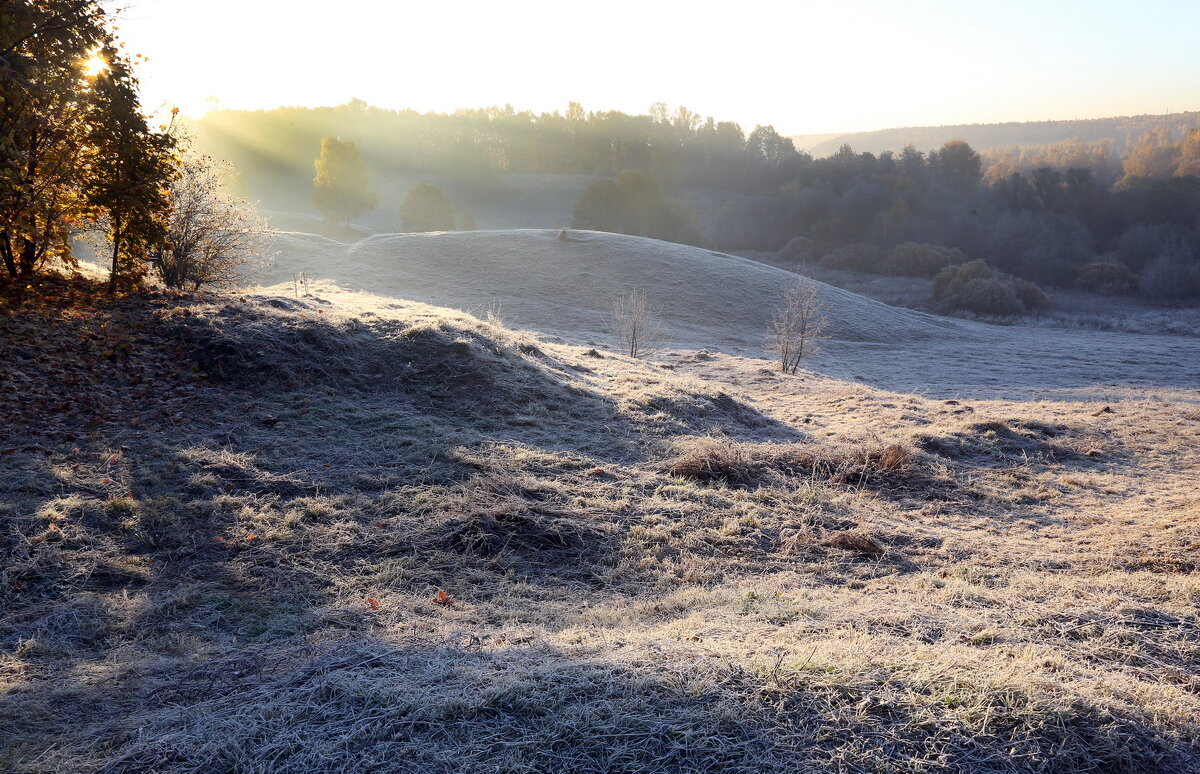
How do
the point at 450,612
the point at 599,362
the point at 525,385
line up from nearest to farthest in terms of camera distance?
the point at 450,612 → the point at 525,385 → the point at 599,362

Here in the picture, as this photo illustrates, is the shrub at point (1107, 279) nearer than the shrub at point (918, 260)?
Yes

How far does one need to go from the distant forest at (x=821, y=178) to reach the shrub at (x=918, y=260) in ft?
Answer: 8.84

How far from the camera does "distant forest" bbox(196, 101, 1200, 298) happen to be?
74000 mm

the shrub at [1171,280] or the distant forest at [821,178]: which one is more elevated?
the distant forest at [821,178]

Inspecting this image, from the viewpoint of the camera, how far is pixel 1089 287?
207 ft

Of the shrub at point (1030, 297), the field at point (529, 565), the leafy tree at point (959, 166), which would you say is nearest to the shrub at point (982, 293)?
the shrub at point (1030, 297)

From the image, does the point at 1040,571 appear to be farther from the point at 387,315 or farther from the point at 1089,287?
the point at 1089,287

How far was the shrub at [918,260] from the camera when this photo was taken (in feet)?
211

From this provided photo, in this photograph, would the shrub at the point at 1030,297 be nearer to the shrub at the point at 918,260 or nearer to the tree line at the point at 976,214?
the shrub at the point at 918,260

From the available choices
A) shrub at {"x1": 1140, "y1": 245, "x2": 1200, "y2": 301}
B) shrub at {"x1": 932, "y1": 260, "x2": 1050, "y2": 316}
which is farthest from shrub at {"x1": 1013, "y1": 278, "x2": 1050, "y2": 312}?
shrub at {"x1": 1140, "y1": 245, "x2": 1200, "y2": 301}

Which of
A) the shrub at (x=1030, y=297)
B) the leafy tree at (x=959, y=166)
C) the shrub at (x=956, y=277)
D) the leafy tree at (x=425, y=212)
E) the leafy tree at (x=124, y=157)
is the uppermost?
the leafy tree at (x=959, y=166)

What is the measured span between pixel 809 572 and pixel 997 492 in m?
5.13

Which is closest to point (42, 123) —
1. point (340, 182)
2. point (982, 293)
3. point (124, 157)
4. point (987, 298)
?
point (124, 157)

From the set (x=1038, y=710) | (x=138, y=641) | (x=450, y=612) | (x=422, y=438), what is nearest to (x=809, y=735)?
(x=1038, y=710)
